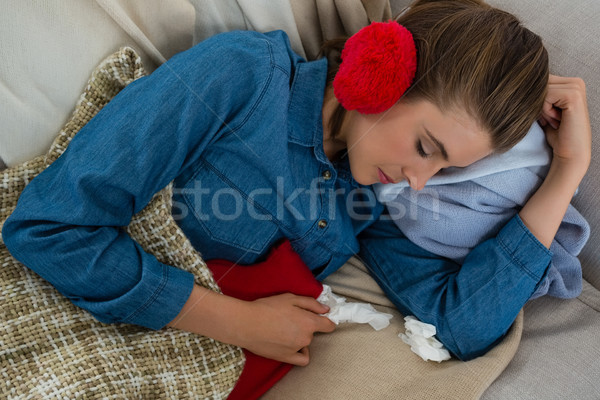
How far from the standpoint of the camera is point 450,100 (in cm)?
85

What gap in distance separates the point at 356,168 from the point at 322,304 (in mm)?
271

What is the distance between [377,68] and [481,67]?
0.18 meters

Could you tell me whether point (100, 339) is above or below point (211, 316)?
above

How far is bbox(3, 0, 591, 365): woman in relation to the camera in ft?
2.53

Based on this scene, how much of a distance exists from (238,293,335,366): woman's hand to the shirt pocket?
11 cm

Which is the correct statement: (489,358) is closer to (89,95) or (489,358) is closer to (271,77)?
(271,77)

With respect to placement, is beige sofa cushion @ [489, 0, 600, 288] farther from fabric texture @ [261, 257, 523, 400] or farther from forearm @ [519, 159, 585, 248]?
fabric texture @ [261, 257, 523, 400]

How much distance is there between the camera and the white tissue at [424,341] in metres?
0.99

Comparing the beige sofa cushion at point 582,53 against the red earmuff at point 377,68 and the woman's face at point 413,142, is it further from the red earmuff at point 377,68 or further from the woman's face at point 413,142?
the red earmuff at point 377,68

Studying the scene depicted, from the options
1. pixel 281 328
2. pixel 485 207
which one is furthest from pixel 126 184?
pixel 485 207

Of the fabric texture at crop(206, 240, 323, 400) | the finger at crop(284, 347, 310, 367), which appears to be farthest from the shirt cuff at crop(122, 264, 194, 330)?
the finger at crop(284, 347, 310, 367)

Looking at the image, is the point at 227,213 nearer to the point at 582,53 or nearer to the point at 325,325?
the point at 325,325

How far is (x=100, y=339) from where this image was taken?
32.1 inches

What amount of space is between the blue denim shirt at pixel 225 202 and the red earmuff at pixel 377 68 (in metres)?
0.14
